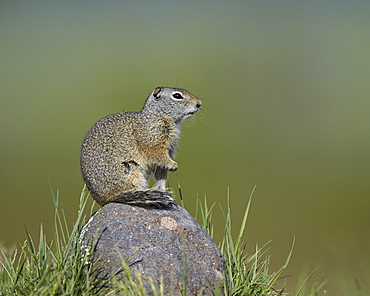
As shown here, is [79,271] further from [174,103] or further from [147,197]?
[174,103]

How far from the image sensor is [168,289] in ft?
16.6

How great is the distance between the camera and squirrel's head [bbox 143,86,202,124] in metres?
7.04

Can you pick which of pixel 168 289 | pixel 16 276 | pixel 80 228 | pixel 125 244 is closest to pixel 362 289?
pixel 168 289

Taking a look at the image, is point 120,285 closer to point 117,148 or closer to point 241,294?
point 241,294

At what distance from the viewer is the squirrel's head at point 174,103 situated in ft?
23.1

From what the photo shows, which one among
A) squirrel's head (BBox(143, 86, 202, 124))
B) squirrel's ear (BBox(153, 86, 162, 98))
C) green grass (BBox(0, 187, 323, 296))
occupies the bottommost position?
green grass (BBox(0, 187, 323, 296))

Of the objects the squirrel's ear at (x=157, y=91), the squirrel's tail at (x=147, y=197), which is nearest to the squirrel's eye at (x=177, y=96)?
the squirrel's ear at (x=157, y=91)

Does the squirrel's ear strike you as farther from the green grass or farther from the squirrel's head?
the green grass

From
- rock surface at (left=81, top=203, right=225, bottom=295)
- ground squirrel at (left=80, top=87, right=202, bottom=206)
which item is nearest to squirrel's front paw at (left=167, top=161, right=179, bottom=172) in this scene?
ground squirrel at (left=80, top=87, right=202, bottom=206)

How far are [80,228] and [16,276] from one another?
32.9 inches

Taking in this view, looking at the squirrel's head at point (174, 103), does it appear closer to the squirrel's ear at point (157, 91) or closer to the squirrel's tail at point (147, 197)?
the squirrel's ear at point (157, 91)

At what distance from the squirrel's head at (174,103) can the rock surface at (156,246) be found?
1.69 metres

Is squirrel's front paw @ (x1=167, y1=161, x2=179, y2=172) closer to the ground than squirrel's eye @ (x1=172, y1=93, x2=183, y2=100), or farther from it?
closer to the ground

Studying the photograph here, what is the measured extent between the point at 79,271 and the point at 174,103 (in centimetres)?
295
